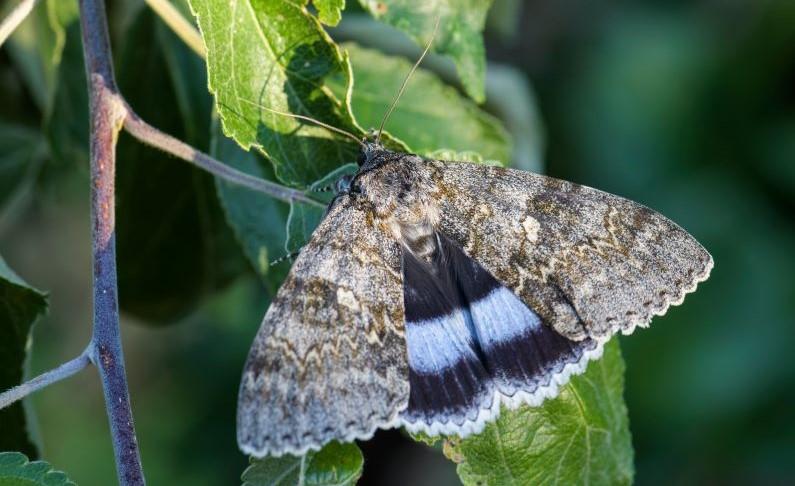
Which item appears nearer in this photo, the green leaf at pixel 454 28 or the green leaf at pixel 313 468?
the green leaf at pixel 313 468

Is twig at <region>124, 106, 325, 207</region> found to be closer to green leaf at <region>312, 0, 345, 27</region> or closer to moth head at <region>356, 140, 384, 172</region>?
moth head at <region>356, 140, 384, 172</region>

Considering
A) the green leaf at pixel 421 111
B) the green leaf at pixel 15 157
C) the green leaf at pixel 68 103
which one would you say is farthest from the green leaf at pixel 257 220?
the green leaf at pixel 15 157

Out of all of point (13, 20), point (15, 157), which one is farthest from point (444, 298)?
point (15, 157)

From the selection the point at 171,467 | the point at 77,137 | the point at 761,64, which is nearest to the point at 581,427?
the point at 77,137

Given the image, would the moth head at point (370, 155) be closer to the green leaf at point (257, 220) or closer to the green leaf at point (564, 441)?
the green leaf at point (257, 220)

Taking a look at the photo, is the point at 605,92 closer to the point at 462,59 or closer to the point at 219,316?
the point at 219,316
